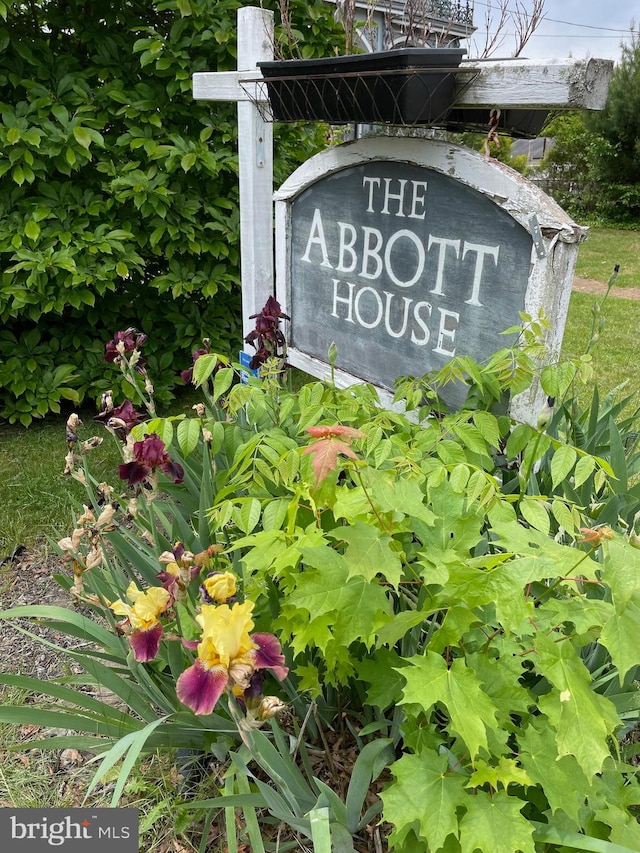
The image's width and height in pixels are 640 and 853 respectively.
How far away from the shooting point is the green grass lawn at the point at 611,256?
840cm

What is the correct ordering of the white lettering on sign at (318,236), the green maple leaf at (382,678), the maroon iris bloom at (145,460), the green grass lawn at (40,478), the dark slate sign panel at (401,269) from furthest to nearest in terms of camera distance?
the green grass lawn at (40,478) → the white lettering on sign at (318,236) → the dark slate sign panel at (401,269) → the maroon iris bloom at (145,460) → the green maple leaf at (382,678)

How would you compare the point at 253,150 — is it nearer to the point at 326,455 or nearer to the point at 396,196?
the point at 396,196

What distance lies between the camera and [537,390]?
1.66 meters

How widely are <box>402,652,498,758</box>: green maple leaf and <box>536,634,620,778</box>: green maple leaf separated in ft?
0.33

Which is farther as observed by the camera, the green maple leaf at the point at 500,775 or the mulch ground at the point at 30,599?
the mulch ground at the point at 30,599

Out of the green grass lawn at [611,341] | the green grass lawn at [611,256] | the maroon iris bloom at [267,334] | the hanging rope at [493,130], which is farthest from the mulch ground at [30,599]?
the green grass lawn at [611,256]

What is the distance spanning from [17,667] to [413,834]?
1.42 meters

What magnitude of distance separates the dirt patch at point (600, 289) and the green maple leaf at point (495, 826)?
7.25m

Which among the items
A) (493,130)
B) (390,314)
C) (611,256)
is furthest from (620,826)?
(611,256)

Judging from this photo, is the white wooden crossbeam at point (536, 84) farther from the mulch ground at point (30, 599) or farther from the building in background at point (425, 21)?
the mulch ground at point (30, 599)

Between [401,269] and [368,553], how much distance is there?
1087 mm

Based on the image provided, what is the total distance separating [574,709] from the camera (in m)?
0.97

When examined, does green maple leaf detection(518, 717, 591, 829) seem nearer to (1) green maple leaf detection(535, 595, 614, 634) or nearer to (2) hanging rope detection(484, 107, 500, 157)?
(1) green maple leaf detection(535, 595, 614, 634)

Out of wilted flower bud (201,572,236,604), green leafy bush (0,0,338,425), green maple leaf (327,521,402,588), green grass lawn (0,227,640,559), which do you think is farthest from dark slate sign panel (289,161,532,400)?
green leafy bush (0,0,338,425)
